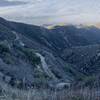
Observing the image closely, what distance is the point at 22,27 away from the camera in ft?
491

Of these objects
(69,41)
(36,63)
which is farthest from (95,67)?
(69,41)

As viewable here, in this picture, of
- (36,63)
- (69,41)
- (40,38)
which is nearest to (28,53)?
(36,63)

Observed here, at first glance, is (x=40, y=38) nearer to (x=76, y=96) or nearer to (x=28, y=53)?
(x=28, y=53)

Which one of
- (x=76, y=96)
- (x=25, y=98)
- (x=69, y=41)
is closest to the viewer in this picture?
(x=25, y=98)

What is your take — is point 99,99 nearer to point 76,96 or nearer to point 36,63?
point 76,96

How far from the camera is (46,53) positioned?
82375 millimetres

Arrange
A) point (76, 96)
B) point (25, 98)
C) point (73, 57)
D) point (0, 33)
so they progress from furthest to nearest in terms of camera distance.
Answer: point (73, 57), point (0, 33), point (76, 96), point (25, 98)

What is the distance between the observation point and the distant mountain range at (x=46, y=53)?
166ft

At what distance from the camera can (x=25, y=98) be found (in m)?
10.0

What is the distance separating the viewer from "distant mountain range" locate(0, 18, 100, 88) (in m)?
50.7

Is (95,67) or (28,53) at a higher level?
(28,53)

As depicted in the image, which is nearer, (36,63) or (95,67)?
(36,63)

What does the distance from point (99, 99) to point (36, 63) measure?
47.0 meters

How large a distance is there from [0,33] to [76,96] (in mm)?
73834
